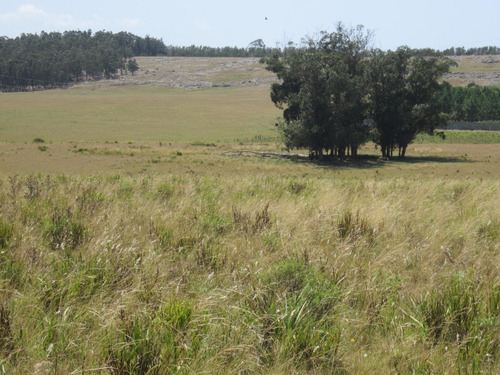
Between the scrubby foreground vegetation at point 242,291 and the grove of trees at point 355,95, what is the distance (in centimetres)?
4183

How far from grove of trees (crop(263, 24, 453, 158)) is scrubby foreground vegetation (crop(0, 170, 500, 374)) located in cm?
4183

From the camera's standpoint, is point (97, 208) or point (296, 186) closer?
point (97, 208)

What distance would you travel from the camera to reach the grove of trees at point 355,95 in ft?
156

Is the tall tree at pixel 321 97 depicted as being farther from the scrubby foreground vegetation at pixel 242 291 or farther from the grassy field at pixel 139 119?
the scrubby foreground vegetation at pixel 242 291

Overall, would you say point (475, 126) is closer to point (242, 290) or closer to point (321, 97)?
point (321, 97)

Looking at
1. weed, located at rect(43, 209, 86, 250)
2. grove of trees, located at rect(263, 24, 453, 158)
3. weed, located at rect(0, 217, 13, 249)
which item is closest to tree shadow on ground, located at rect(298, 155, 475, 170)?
grove of trees, located at rect(263, 24, 453, 158)

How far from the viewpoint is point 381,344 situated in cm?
327

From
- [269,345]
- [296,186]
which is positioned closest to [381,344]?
[269,345]

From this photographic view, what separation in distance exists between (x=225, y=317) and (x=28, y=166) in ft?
119

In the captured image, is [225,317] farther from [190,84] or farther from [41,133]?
[190,84]

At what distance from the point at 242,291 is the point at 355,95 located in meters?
46.0

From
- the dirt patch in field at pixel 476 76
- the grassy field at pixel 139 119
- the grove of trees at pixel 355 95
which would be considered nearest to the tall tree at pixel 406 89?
the grove of trees at pixel 355 95

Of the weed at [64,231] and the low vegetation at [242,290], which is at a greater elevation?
the weed at [64,231]

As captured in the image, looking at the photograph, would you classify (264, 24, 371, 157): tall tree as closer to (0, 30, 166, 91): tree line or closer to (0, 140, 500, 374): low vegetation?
(0, 140, 500, 374): low vegetation
